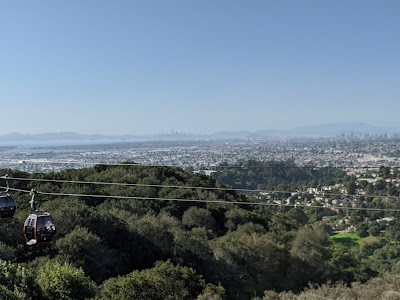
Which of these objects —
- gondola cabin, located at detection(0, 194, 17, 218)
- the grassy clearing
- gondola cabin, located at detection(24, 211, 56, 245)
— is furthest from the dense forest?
the grassy clearing

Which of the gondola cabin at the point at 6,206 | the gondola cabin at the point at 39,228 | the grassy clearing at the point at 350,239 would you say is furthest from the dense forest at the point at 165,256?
the grassy clearing at the point at 350,239

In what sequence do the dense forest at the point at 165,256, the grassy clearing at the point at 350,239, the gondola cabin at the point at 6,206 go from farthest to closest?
the grassy clearing at the point at 350,239
the dense forest at the point at 165,256
the gondola cabin at the point at 6,206

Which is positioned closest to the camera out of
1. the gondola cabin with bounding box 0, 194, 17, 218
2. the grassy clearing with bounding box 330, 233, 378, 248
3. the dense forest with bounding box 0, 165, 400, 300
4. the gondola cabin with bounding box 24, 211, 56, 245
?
the gondola cabin with bounding box 24, 211, 56, 245

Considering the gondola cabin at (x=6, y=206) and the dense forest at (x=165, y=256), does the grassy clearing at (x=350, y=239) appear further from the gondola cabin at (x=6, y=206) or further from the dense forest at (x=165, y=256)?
the gondola cabin at (x=6, y=206)

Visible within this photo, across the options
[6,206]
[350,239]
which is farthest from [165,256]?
[350,239]

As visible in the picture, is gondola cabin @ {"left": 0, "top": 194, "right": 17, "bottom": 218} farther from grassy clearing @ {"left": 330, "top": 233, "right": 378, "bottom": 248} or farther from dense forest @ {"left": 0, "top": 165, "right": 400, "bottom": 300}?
grassy clearing @ {"left": 330, "top": 233, "right": 378, "bottom": 248}

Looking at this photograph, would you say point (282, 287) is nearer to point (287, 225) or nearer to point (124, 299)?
point (124, 299)
